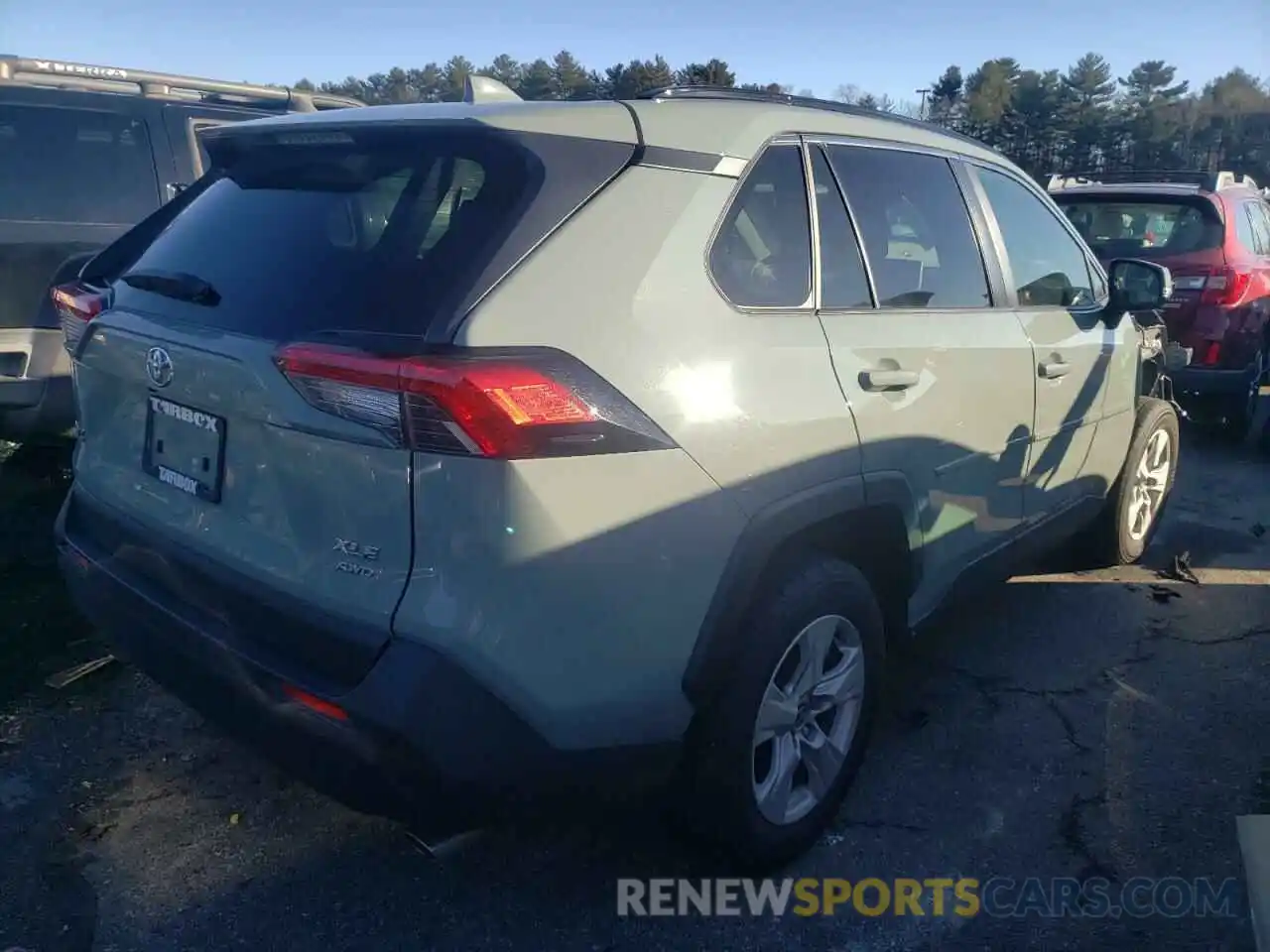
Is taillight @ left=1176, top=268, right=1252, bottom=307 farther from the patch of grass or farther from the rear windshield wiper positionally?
the patch of grass

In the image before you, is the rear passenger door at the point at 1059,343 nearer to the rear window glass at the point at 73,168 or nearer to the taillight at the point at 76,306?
the taillight at the point at 76,306

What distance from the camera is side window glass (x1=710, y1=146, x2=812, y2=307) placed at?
2389 millimetres

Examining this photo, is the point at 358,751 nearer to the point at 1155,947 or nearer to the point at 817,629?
the point at 817,629

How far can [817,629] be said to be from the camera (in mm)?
2646

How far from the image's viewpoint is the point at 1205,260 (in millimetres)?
6734

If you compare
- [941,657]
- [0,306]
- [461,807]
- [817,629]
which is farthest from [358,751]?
[0,306]

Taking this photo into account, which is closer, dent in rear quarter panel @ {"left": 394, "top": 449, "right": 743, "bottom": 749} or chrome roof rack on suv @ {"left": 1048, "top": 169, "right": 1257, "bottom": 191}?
dent in rear quarter panel @ {"left": 394, "top": 449, "right": 743, "bottom": 749}

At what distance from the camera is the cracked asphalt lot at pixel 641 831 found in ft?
8.22

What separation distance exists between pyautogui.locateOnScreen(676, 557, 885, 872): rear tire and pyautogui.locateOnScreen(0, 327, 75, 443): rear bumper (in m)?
3.71

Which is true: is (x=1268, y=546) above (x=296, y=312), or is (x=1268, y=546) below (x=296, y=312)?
below

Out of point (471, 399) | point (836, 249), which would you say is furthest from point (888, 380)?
point (471, 399)

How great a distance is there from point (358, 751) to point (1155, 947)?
6.40 feet

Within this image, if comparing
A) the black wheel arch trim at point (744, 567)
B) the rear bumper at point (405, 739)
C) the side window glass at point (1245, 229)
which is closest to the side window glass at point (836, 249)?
the black wheel arch trim at point (744, 567)

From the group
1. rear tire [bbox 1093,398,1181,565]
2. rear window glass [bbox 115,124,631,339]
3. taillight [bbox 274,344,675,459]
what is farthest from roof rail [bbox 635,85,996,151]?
rear tire [bbox 1093,398,1181,565]
